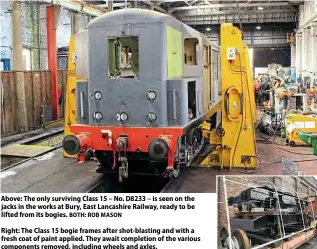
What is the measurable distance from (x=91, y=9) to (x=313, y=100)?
647cm

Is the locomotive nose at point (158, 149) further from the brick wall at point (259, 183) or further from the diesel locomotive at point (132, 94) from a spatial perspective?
the brick wall at point (259, 183)

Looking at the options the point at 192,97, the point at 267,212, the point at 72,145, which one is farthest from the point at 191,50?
the point at 267,212

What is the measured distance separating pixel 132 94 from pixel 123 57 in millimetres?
538

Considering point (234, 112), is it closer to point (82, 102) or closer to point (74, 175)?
point (82, 102)

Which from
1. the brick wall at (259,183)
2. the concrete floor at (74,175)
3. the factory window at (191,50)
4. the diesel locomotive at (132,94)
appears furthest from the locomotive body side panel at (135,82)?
the brick wall at (259,183)

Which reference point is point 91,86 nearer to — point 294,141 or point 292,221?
point 292,221

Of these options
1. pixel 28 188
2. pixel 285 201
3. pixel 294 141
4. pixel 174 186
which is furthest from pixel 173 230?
pixel 294 141

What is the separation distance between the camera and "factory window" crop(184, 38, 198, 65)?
5.27 m

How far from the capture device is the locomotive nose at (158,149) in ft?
12.8

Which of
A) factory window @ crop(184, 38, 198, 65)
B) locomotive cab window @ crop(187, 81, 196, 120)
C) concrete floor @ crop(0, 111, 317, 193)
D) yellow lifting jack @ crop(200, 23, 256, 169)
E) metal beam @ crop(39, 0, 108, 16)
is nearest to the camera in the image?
concrete floor @ crop(0, 111, 317, 193)

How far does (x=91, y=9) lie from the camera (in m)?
11.1

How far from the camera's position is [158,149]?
12.8 ft

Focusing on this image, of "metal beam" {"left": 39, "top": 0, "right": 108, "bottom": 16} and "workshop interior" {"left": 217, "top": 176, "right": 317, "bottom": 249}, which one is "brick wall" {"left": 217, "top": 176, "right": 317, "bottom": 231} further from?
"metal beam" {"left": 39, "top": 0, "right": 108, "bottom": 16}

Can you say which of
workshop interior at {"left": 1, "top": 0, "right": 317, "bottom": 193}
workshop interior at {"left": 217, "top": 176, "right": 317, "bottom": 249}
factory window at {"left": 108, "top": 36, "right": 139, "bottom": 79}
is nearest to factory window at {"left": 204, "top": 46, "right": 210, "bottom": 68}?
workshop interior at {"left": 1, "top": 0, "right": 317, "bottom": 193}
